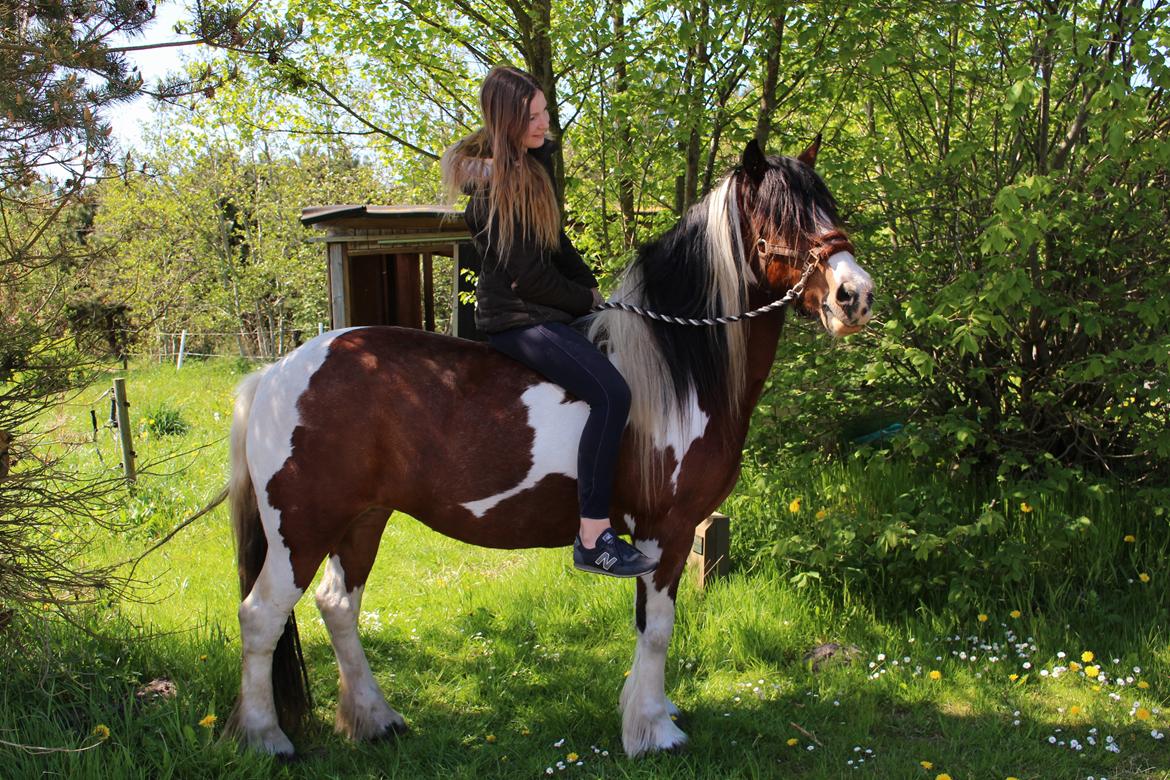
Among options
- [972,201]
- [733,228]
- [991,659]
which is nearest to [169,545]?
[733,228]

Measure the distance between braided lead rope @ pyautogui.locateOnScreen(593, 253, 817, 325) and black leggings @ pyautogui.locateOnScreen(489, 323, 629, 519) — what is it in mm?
232

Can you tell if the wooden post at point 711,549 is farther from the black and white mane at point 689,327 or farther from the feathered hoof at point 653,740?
the black and white mane at point 689,327

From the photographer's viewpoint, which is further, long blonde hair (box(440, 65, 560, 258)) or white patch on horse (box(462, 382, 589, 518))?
white patch on horse (box(462, 382, 589, 518))

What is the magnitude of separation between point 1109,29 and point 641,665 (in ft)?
10.9

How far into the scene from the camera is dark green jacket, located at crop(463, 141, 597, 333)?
2973 millimetres

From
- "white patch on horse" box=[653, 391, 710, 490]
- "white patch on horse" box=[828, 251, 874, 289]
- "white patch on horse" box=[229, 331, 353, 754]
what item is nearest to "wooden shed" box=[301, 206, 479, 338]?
"white patch on horse" box=[229, 331, 353, 754]

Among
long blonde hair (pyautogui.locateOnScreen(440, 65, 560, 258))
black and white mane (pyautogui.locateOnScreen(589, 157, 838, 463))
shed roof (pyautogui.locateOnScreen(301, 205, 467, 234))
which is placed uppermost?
shed roof (pyautogui.locateOnScreen(301, 205, 467, 234))

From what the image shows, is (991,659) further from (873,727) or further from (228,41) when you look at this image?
(228,41)

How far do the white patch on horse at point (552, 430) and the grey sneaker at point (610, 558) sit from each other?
276 millimetres

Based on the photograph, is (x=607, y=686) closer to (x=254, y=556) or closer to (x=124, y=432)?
(x=254, y=556)

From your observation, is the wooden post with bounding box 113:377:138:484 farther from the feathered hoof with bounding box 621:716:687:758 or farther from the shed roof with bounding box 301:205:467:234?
the feathered hoof with bounding box 621:716:687:758

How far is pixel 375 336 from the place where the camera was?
3225mm

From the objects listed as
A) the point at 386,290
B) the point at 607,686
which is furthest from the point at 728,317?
the point at 386,290

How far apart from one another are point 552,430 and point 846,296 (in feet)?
3.75
